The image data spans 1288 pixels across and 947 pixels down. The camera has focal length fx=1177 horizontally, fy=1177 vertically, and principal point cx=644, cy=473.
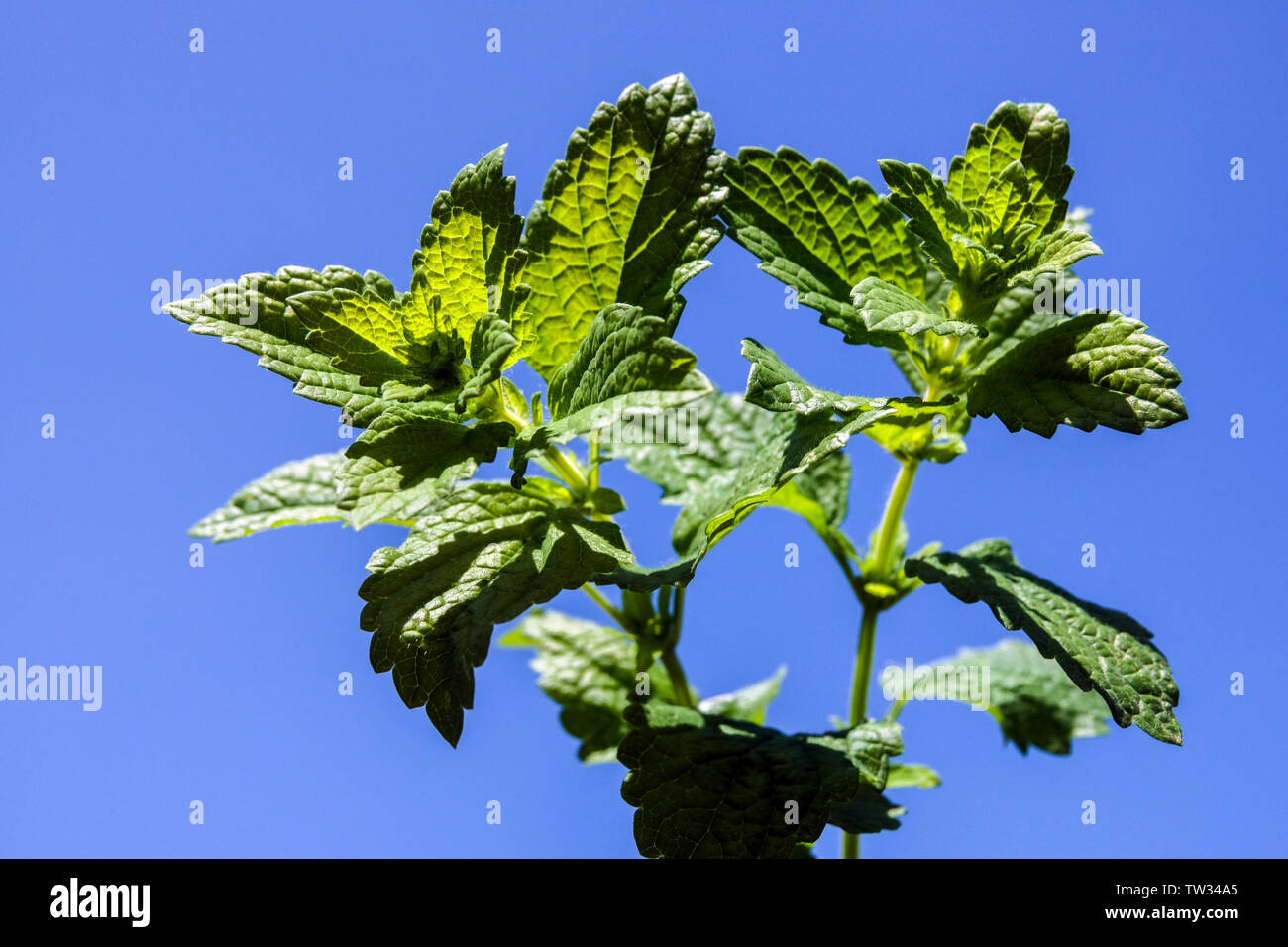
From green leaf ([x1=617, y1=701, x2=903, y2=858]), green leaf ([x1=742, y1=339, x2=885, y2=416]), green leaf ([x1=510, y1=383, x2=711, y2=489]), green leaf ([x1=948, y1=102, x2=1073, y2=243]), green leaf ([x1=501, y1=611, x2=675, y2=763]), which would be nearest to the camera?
green leaf ([x1=510, y1=383, x2=711, y2=489])

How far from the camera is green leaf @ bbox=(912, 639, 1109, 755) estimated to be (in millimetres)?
1978

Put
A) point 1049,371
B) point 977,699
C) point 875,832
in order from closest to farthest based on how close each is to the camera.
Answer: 1. point 1049,371
2. point 875,832
3. point 977,699

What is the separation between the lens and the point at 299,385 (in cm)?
134

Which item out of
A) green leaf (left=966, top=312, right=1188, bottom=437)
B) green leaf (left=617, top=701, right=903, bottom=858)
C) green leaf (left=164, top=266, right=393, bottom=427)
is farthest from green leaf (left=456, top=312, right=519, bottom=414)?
green leaf (left=966, top=312, right=1188, bottom=437)

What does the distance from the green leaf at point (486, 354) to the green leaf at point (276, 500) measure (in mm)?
414

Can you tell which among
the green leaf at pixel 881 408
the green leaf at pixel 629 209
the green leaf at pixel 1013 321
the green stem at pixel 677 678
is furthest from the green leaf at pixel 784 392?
the green stem at pixel 677 678

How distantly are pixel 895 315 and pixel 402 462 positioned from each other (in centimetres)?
58

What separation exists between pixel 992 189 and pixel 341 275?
827mm

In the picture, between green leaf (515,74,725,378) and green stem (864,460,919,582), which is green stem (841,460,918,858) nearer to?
green stem (864,460,919,582)

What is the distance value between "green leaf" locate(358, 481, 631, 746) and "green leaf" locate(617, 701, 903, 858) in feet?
0.88

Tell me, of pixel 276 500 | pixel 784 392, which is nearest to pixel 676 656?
pixel 784 392
